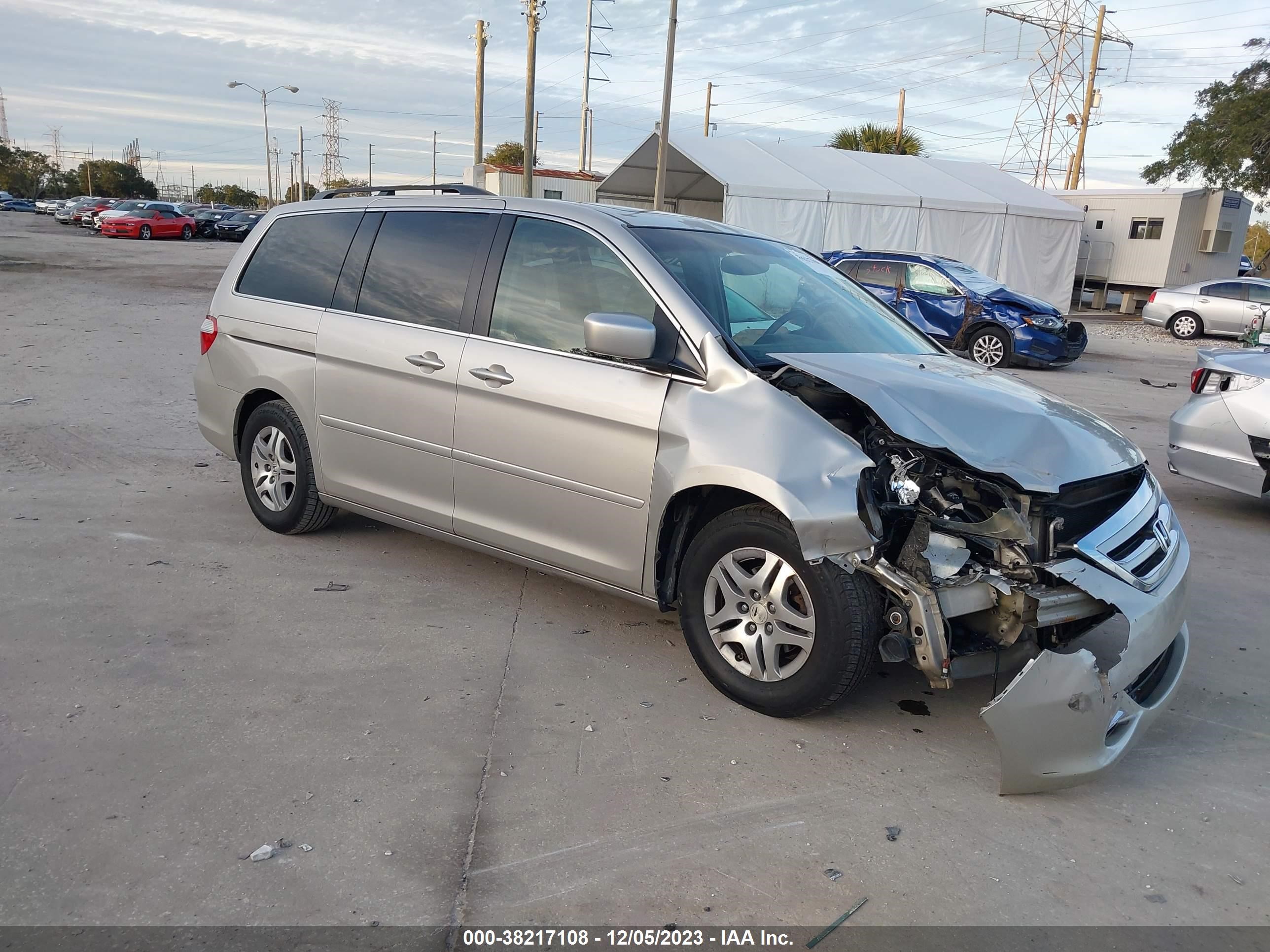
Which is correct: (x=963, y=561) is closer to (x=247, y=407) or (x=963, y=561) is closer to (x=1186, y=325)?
(x=247, y=407)

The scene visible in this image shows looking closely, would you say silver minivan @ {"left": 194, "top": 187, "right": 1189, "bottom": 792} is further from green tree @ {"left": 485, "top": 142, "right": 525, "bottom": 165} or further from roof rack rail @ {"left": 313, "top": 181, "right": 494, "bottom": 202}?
green tree @ {"left": 485, "top": 142, "right": 525, "bottom": 165}

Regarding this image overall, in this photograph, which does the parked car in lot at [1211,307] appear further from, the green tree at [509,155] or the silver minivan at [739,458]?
the green tree at [509,155]

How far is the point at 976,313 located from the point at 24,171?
316ft

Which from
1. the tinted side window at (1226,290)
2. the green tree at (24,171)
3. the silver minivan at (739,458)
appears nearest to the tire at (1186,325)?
the tinted side window at (1226,290)

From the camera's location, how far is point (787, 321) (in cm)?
432

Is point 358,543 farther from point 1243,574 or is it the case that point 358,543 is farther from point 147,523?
point 1243,574

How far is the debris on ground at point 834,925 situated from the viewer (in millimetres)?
2543

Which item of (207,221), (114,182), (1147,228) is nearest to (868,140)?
(1147,228)

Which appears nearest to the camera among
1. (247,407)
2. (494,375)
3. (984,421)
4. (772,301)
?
(984,421)

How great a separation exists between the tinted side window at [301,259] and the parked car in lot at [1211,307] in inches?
873

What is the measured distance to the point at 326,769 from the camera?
322 cm

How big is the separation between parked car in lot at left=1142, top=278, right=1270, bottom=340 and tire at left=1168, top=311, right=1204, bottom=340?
0.4 inches
